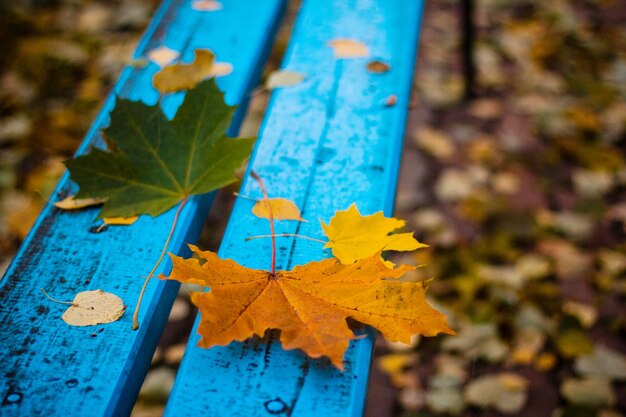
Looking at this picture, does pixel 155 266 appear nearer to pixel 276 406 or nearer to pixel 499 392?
pixel 276 406

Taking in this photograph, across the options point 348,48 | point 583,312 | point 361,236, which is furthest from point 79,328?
point 583,312

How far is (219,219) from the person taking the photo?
1.81 metres

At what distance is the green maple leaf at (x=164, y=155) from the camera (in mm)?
834

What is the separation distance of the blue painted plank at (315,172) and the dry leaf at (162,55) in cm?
27

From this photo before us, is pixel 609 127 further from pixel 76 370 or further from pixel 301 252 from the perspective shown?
pixel 76 370

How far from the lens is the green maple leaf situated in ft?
2.74

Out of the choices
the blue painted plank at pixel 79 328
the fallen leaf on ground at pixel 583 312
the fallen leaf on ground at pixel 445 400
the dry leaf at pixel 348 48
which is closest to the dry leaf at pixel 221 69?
the blue painted plank at pixel 79 328

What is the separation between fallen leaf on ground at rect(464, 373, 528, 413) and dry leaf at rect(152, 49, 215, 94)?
1.09 m

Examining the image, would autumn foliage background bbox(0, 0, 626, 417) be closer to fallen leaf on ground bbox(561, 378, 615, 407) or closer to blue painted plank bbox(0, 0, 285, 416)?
fallen leaf on ground bbox(561, 378, 615, 407)

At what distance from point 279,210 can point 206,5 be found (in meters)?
0.78

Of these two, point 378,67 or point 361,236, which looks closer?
point 361,236

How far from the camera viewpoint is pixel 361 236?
77 cm

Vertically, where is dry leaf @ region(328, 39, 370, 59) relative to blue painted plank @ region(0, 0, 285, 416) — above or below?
above

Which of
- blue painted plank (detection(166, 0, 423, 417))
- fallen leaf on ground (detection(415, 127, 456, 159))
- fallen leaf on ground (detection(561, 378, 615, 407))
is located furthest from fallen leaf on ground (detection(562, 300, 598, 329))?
blue painted plank (detection(166, 0, 423, 417))
